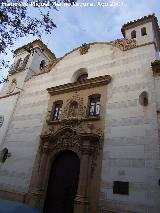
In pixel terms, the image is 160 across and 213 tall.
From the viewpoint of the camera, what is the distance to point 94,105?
13336 mm

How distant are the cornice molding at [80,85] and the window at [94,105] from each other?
80cm

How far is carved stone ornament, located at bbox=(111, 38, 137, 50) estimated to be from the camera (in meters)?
14.2

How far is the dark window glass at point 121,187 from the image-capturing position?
9734 mm

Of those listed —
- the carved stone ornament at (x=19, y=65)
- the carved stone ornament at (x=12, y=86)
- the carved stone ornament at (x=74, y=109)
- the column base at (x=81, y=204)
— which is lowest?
the column base at (x=81, y=204)

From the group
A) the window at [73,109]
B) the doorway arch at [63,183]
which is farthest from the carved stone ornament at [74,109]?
the doorway arch at [63,183]

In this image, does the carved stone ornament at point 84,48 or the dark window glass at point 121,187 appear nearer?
the dark window glass at point 121,187

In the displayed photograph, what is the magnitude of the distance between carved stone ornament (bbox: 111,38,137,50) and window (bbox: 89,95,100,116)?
3.81 meters

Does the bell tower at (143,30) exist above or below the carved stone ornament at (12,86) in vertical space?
above

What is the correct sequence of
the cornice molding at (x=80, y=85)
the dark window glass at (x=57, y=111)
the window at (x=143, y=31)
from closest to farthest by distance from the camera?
the cornice molding at (x=80, y=85), the dark window glass at (x=57, y=111), the window at (x=143, y=31)

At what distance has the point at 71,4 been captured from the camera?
933 centimetres

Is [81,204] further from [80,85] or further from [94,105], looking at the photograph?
[80,85]

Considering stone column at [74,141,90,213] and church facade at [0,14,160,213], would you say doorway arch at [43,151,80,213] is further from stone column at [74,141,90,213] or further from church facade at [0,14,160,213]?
stone column at [74,141,90,213]

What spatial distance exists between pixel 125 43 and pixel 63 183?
9599mm

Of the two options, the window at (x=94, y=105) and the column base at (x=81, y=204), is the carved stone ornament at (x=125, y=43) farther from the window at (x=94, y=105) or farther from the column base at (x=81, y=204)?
the column base at (x=81, y=204)
